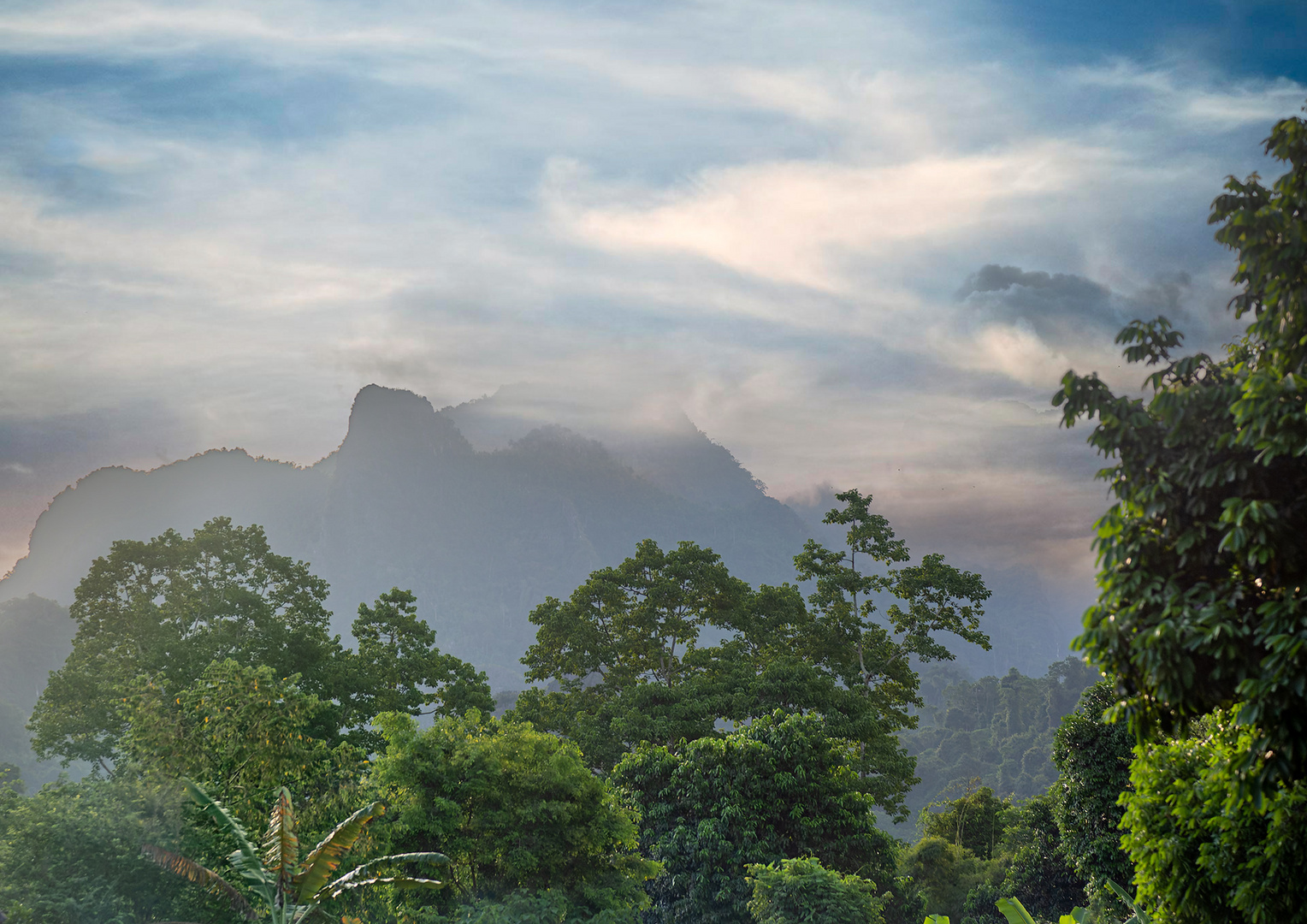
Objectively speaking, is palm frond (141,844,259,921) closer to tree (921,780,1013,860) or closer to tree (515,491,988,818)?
tree (515,491,988,818)

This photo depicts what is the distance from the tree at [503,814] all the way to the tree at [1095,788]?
1025 centimetres

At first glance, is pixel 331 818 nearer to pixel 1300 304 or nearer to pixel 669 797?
→ pixel 669 797

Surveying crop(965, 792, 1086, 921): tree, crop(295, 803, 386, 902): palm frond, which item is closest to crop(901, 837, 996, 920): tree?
crop(965, 792, 1086, 921): tree

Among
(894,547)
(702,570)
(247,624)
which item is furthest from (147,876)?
(894,547)

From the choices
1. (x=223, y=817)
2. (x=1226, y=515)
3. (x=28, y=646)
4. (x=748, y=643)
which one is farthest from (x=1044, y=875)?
(x=28, y=646)

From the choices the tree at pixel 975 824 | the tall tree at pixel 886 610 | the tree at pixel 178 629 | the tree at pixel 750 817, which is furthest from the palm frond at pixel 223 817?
the tree at pixel 975 824

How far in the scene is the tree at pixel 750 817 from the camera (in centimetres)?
2309

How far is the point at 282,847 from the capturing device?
1295 centimetres

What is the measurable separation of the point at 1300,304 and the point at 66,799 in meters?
20.9

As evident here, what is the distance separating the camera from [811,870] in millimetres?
19578

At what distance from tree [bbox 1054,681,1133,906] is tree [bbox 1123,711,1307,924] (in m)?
10.9

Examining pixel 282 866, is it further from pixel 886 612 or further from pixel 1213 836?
pixel 886 612

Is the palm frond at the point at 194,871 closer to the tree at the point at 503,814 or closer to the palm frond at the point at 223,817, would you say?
the palm frond at the point at 223,817

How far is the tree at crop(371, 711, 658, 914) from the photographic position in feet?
59.8
